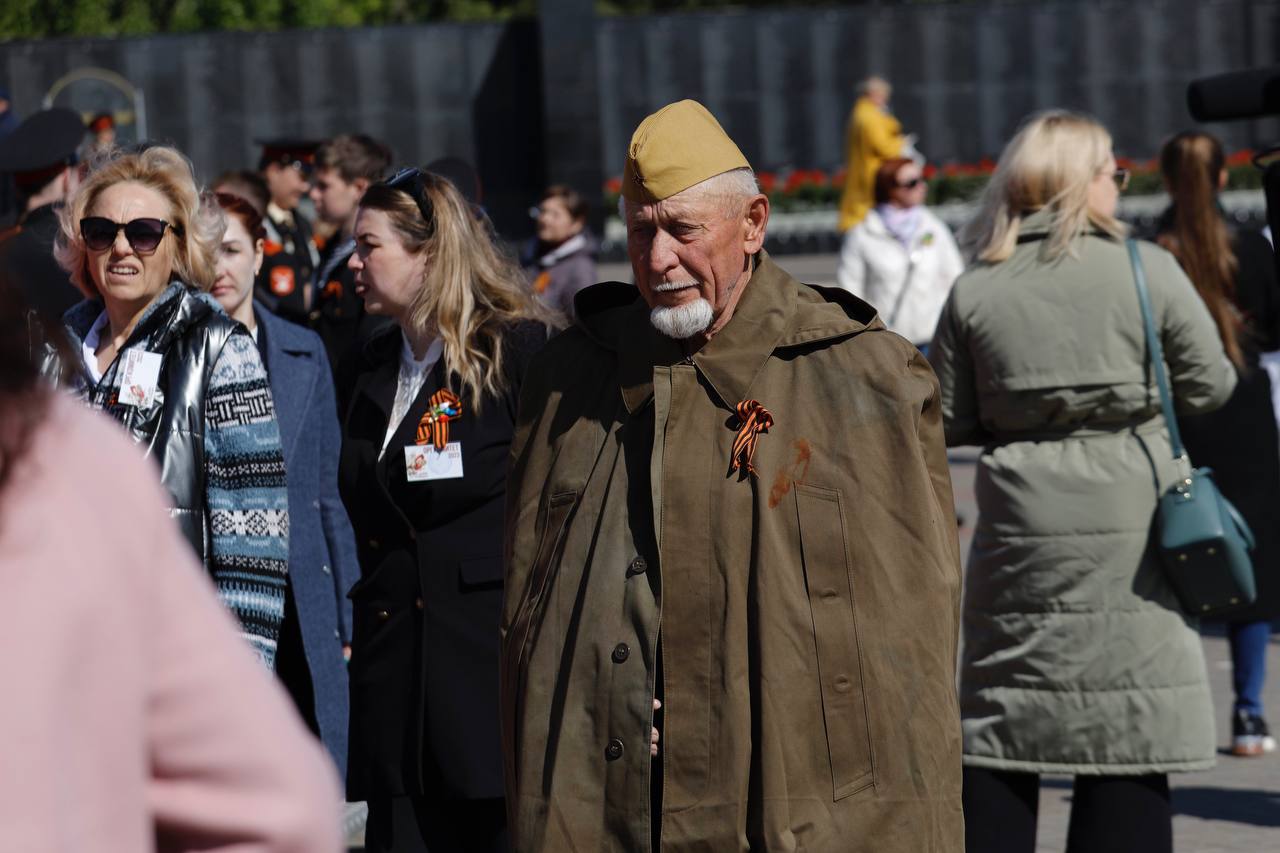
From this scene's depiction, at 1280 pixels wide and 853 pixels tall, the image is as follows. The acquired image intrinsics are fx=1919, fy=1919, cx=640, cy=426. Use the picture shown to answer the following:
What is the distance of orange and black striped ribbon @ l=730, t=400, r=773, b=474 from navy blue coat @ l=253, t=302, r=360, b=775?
5.89 ft

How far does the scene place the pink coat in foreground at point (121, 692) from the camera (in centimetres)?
130

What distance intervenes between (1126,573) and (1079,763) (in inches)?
18.3

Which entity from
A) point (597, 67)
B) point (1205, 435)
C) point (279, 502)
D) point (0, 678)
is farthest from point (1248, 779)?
point (597, 67)

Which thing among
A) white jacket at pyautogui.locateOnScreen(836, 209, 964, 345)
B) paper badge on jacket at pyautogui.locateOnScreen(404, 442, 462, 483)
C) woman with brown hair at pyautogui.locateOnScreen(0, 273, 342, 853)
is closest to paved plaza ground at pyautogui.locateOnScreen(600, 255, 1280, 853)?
paper badge on jacket at pyautogui.locateOnScreen(404, 442, 462, 483)

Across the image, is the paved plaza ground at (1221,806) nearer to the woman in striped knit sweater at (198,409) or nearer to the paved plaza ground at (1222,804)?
the paved plaza ground at (1222,804)

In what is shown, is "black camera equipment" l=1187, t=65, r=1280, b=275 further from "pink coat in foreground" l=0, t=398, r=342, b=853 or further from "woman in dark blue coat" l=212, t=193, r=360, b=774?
"pink coat in foreground" l=0, t=398, r=342, b=853

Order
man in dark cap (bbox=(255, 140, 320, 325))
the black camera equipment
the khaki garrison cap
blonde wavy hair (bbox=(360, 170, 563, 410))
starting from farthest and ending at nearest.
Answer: man in dark cap (bbox=(255, 140, 320, 325))
blonde wavy hair (bbox=(360, 170, 563, 410))
the black camera equipment
the khaki garrison cap

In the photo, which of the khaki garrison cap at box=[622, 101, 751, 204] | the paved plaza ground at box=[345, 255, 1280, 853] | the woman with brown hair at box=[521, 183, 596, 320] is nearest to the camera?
the khaki garrison cap at box=[622, 101, 751, 204]

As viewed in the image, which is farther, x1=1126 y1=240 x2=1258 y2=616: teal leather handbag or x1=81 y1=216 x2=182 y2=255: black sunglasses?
x1=1126 y1=240 x2=1258 y2=616: teal leather handbag

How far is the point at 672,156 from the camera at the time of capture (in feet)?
10.6

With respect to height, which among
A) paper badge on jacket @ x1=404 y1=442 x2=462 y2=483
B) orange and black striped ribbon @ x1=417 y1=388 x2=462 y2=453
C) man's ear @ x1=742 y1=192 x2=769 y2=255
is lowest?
paper badge on jacket @ x1=404 y1=442 x2=462 y2=483

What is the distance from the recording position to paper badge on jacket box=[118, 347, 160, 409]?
12.7ft

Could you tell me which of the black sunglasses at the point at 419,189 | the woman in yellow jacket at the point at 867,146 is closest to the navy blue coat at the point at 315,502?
the black sunglasses at the point at 419,189

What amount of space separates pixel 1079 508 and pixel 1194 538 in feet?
0.90
